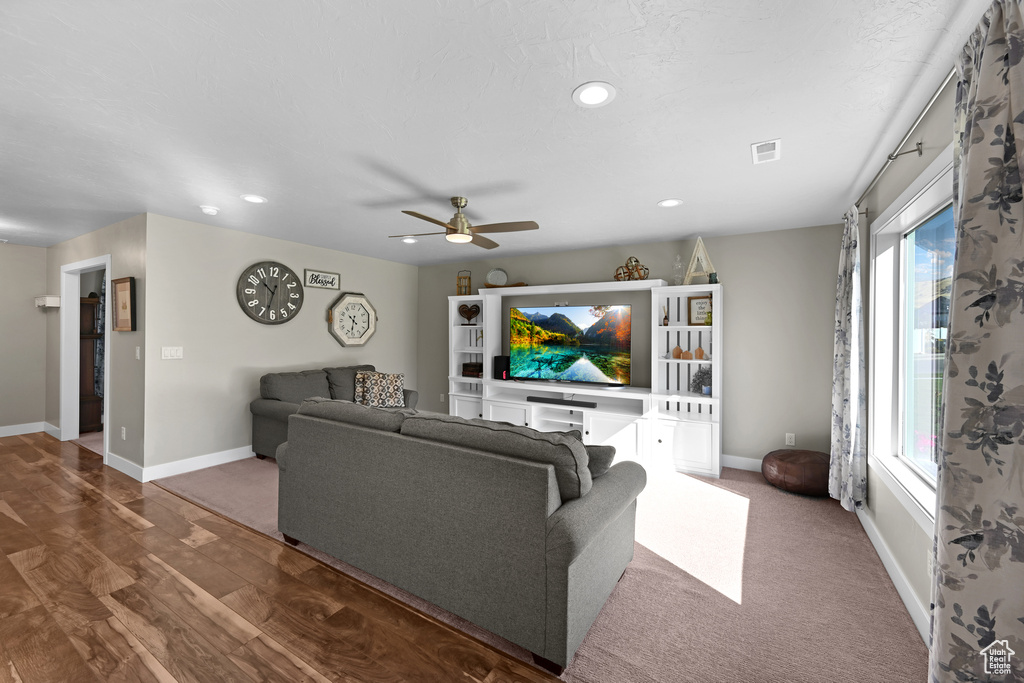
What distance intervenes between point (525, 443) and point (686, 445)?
2.98 metres

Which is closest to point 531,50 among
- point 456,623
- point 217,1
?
point 217,1

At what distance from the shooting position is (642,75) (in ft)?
5.73

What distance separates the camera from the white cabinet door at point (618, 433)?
4.41 m

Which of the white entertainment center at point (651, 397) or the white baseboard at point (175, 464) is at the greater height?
the white entertainment center at point (651, 397)

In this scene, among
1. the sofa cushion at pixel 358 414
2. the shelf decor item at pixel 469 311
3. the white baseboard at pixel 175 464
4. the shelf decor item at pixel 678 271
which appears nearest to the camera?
the sofa cushion at pixel 358 414

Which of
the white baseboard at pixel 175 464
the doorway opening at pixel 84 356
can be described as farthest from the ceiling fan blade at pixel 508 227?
the doorway opening at pixel 84 356

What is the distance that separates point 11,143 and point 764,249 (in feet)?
18.2

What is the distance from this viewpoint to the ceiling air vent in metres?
2.32

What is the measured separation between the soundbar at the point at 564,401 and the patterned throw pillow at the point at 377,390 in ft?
5.04

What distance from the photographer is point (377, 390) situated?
4.97 metres

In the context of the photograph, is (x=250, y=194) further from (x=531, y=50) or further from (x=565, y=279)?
(x=565, y=279)

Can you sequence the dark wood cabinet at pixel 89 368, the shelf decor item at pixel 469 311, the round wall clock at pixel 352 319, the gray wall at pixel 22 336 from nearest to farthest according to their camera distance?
the gray wall at pixel 22 336, the round wall clock at pixel 352 319, the dark wood cabinet at pixel 89 368, the shelf decor item at pixel 469 311

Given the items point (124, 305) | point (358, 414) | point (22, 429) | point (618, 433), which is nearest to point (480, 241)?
point (358, 414)

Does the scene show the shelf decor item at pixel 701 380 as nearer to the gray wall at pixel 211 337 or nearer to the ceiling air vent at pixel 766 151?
the ceiling air vent at pixel 766 151
